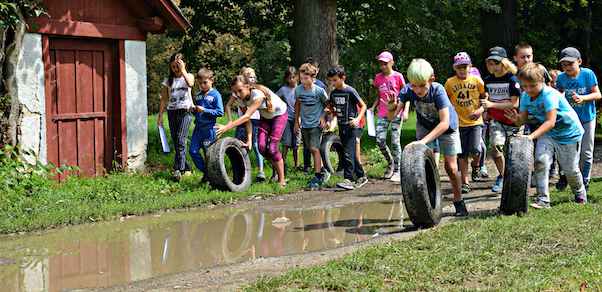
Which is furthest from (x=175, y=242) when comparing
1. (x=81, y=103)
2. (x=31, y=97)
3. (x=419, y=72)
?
(x=81, y=103)

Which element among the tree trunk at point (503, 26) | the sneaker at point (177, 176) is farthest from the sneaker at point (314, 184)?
the tree trunk at point (503, 26)

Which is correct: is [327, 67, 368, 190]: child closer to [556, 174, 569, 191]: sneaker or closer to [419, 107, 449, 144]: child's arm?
[556, 174, 569, 191]: sneaker

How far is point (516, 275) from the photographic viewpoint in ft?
19.9

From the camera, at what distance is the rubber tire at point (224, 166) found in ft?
37.2

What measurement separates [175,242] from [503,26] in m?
15.4

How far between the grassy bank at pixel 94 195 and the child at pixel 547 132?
3.88 m

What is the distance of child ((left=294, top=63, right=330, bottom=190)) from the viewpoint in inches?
477

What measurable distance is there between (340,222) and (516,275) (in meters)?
3.52

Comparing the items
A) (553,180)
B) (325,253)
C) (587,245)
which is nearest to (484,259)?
(587,245)

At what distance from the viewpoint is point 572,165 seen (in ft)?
29.9

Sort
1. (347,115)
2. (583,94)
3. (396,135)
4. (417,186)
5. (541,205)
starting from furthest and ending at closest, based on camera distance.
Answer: (396,135)
(347,115)
(583,94)
(541,205)
(417,186)

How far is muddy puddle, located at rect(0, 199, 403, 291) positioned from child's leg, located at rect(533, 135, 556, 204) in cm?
155

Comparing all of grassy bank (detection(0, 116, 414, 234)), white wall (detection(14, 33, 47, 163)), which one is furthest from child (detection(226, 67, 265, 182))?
white wall (detection(14, 33, 47, 163))

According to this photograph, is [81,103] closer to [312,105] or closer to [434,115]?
[312,105]
